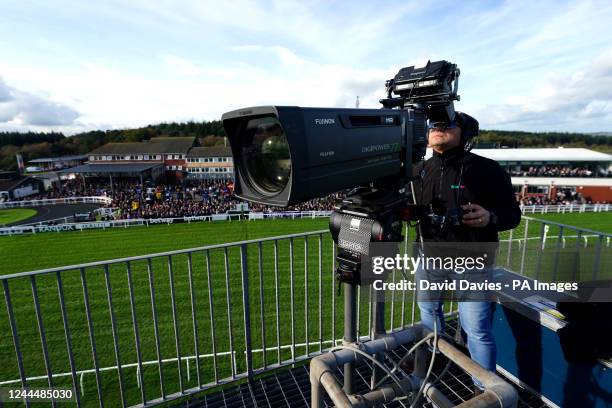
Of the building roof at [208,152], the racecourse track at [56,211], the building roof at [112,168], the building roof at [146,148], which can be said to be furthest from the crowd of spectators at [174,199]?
the building roof at [146,148]

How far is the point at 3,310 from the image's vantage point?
877cm

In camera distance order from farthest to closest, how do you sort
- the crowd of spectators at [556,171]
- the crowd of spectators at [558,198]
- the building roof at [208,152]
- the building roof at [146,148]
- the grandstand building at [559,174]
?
the building roof at [146,148] < the building roof at [208,152] < the crowd of spectators at [556,171] < the grandstand building at [559,174] < the crowd of spectators at [558,198]

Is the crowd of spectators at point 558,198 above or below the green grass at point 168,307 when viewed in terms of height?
below

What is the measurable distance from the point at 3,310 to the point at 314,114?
38.4ft

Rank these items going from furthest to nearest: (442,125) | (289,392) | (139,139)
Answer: (139,139)
(289,392)
(442,125)

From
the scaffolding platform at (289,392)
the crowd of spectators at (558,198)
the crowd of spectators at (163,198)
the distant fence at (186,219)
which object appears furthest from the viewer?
the crowd of spectators at (558,198)

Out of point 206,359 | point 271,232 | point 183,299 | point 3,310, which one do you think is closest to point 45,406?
point 206,359

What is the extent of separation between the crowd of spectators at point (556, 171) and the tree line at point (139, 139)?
40.6 metres

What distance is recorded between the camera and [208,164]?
1921 inches

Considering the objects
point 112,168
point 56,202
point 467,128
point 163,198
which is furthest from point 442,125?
point 112,168

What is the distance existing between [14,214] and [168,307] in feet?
108

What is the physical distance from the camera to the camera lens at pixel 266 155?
3.86 ft

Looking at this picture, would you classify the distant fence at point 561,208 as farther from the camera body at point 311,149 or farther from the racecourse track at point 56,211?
the racecourse track at point 56,211

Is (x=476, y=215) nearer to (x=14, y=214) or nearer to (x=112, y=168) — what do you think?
(x=14, y=214)
